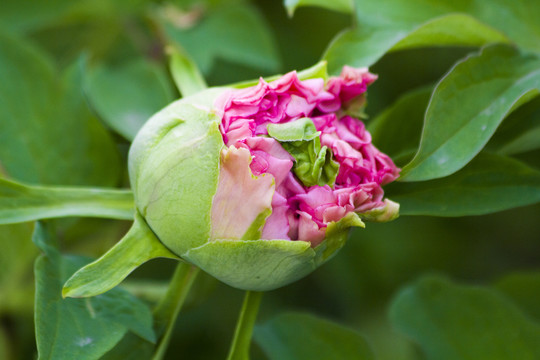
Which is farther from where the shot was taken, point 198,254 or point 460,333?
point 460,333

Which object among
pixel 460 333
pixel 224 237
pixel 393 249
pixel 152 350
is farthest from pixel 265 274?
pixel 393 249

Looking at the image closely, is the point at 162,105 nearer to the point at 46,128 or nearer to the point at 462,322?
the point at 46,128

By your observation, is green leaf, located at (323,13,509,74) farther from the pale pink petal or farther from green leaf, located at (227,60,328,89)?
the pale pink petal

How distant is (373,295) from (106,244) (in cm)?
55

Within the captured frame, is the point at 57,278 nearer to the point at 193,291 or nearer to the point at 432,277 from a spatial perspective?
the point at 193,291

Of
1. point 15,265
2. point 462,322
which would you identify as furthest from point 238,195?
point 15,265

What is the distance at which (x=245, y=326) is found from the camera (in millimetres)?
590

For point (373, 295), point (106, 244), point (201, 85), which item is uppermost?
point (201, 85)

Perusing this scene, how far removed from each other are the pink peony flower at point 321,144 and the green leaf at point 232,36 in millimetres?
370

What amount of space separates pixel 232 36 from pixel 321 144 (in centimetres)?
46

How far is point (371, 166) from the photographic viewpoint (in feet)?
1.80

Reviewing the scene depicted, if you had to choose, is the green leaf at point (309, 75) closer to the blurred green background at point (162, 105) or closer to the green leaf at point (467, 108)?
the green leaf at point (467, 108)

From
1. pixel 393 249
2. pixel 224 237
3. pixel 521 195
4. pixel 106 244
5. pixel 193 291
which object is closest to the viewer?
pixel 224 237

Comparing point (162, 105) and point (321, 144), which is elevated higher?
point (321, 144)
